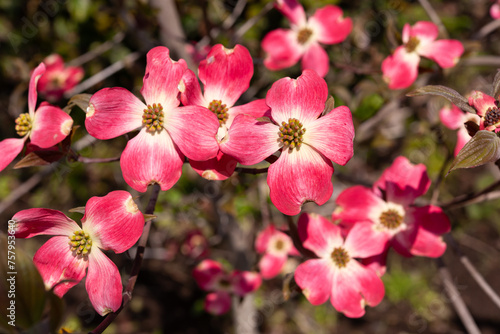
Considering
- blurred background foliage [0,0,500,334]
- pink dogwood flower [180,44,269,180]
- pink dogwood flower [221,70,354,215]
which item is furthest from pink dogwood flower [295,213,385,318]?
blurred background foliage [0,0,500,334]

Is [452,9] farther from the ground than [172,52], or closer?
closer

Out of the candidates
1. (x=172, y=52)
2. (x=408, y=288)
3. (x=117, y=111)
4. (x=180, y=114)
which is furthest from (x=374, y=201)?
(x=408, y=288)

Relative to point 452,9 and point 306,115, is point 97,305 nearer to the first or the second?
point 306,115

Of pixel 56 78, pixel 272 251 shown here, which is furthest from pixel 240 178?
pixel 56 78

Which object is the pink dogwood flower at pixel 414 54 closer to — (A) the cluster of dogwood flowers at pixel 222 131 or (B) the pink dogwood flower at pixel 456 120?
(B) the pink dogwood flower at pixel 456 120

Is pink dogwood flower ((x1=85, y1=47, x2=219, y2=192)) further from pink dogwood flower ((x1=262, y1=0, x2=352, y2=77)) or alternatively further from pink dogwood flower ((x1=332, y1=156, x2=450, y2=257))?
pink dogwood flower ((x1=262, y1=0, x2=352, y2=77))

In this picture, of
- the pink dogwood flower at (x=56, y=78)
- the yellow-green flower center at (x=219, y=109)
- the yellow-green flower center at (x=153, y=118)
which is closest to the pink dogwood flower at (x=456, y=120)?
the yellow-green flower center at (x=219, y=109)

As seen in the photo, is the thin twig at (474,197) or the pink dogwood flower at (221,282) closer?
the thin twig at (474,197)

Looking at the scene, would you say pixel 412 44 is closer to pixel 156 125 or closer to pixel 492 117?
pixel 492 117
